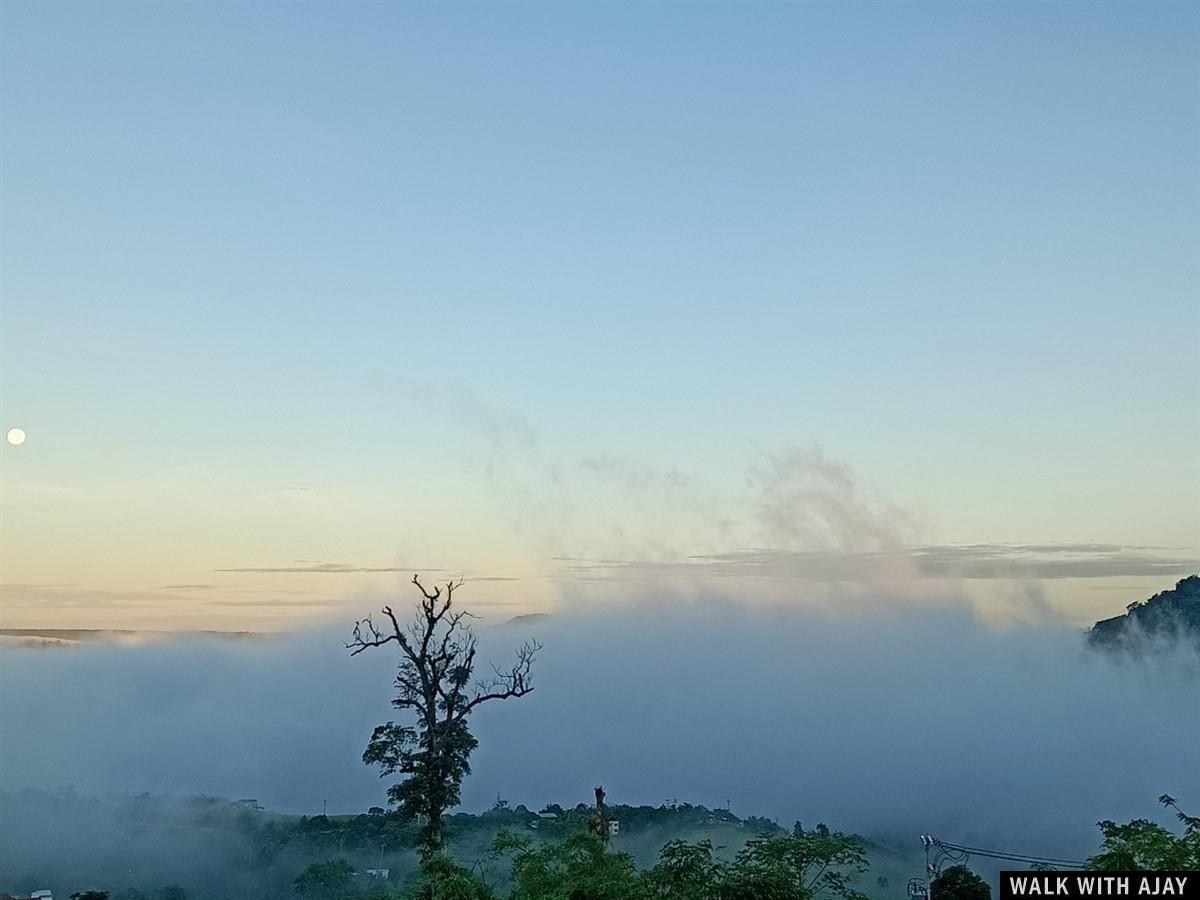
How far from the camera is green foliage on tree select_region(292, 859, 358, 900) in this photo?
7394 cm

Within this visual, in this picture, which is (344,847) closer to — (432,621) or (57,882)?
(57,882)

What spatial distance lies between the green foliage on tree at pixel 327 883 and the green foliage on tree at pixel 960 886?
131 ft

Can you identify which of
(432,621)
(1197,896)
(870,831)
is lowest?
(870,831)

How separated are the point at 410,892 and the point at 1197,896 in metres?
18.7

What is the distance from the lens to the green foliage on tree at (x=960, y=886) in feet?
162

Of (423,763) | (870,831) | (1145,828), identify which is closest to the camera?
(1145,828)

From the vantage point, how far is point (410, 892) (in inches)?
1125

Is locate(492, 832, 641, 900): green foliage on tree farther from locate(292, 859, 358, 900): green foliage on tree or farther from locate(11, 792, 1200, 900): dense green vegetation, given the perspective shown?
→ locate(292, 859, 358, 900): green foliage on tree

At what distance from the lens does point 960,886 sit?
50500mm

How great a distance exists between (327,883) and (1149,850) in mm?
61938

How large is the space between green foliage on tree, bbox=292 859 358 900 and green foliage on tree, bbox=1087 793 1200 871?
58.2 meters

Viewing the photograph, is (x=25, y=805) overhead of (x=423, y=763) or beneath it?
beneath

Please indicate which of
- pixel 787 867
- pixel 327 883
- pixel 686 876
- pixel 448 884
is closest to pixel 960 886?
pixel 787 867

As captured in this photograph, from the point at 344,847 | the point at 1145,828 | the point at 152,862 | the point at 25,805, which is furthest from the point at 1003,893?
the point at 25,805
